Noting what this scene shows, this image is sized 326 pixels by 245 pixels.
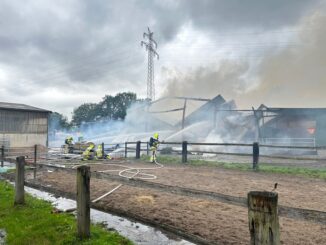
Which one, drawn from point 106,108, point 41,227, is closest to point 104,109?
point 106,108

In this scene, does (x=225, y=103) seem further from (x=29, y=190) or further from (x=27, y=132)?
(x=29, y=190)

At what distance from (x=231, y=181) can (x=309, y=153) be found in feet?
43.6

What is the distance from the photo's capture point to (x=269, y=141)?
75.0 ft

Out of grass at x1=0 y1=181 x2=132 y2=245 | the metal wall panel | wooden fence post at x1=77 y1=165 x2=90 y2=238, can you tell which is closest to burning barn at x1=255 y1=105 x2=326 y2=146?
grass at x1=0 y1=181 x2=132 y2=245

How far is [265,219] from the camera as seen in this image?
2.27 m

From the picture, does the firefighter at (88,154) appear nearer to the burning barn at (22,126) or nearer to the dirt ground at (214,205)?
the dirt ground at (214,205)

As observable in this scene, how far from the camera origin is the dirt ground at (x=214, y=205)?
409 centimetres

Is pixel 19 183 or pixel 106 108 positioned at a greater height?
pixel 106 108

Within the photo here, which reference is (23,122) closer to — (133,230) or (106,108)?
(133,230)

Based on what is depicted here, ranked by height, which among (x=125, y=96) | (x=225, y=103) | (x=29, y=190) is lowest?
(x=29, y=190)

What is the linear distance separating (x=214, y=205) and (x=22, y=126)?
25.4m

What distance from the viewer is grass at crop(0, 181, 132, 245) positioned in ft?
12.5

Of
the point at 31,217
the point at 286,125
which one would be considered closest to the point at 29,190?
the point at 31,217

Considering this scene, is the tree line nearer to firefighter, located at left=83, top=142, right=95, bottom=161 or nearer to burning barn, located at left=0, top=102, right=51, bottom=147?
burning barn, located at left=0, top=102, right=51, bottom=147
